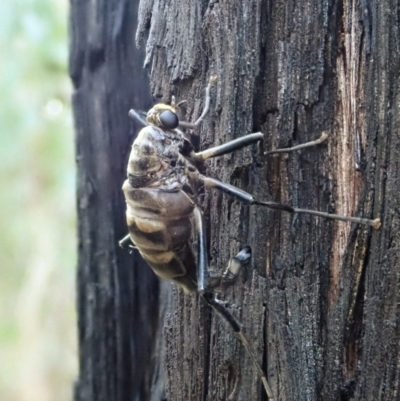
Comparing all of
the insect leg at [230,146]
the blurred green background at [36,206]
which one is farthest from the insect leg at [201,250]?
the blurred green background at [36,206]

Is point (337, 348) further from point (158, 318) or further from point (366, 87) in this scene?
point (158, 318)

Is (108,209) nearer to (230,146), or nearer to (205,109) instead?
(205,109)

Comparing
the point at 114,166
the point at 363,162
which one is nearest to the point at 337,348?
A: the point at 363,162

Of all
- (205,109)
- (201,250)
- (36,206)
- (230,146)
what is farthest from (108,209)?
(36,206)

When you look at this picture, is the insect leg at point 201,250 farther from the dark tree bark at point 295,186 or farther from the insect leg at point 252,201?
the insect leg at point 252,201

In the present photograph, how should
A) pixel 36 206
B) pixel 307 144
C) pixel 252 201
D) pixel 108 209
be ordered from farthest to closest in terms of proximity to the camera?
pixel 36 206 < pixel 108 209 < pixel 252 201 < pixel 307 144
